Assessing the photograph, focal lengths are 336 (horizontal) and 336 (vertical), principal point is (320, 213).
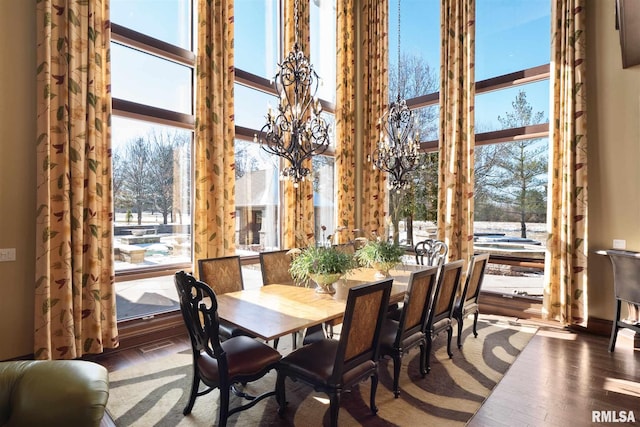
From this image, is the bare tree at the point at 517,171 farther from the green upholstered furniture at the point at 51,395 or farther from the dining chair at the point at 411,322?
the green upholstered furniture at the point at 51,395

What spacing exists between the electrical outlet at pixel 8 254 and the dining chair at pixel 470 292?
4.25m

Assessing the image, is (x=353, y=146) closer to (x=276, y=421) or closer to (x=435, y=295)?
(x=435, y=295)

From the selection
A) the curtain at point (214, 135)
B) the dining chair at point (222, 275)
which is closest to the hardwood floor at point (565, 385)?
the dining chair at point (222, 275)

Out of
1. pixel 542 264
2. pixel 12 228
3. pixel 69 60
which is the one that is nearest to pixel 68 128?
pixel 69 60

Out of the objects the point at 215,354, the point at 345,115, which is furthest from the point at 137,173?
the point at 345,115

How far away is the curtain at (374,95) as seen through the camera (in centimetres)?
621

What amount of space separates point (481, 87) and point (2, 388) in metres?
5.91

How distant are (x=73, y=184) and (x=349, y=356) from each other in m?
2.95

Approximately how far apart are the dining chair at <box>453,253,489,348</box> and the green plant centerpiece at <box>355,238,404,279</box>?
76 cm

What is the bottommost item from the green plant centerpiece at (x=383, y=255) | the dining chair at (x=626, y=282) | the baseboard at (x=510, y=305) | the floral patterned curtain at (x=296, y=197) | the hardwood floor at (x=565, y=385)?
the hardwood floor at (x=565, y=385)

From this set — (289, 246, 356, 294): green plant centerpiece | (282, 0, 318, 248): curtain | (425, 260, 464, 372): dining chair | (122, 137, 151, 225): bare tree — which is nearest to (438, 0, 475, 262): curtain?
(425, 260, 464, 372): dining chair

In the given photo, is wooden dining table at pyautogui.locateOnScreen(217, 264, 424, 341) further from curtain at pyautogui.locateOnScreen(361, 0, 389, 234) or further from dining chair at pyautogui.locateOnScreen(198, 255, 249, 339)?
curtain at pyautogui.locateOnScreen(361, 0, 389, 234)

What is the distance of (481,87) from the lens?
5.12 metres

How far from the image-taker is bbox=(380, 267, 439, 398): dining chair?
2604 millimetres
